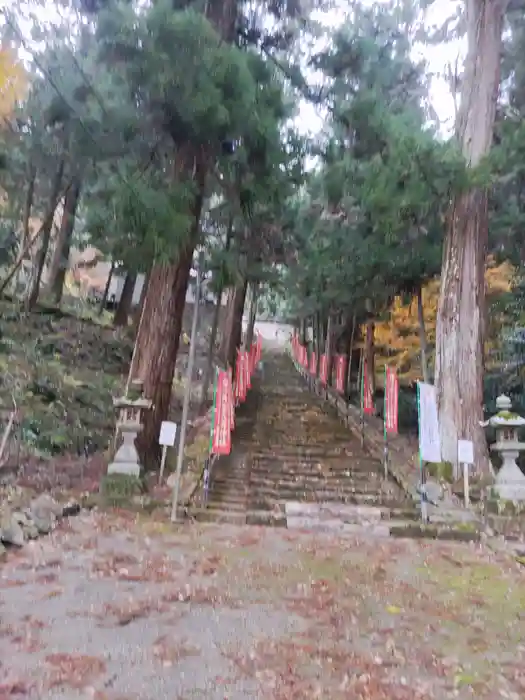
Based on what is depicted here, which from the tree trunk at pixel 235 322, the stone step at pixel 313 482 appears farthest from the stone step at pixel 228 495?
the tree trunk at pixel 235 322

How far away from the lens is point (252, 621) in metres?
4.11

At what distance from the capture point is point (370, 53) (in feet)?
32.2

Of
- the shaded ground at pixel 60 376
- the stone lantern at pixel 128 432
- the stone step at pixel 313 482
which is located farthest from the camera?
the shaded ground at pixel 60 376

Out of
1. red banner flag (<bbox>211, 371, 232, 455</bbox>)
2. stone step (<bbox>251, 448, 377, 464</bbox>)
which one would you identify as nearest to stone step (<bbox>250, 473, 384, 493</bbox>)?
stone step (<bbox>251, 448, 377, 464</bbox>)

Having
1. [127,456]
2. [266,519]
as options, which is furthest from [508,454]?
[127,456]

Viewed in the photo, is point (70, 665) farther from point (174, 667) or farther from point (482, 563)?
point (482, 563)

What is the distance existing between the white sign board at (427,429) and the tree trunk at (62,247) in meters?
12.2

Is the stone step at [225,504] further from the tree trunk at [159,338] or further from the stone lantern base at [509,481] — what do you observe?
the stone lantern base at [509,481]

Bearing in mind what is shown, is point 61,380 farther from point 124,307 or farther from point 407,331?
point 407,331

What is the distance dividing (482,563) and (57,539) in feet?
14.6

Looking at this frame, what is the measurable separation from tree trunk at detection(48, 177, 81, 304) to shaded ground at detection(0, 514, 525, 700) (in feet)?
40.8

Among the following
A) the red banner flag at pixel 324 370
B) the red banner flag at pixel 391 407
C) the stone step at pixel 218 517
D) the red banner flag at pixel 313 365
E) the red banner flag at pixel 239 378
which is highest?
the red banner flag at pixel 313 365

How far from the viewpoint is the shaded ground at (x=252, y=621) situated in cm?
311

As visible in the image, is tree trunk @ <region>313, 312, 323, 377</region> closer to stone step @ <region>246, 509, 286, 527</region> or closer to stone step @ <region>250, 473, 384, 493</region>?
stone step @ <region>250, 473, 384, 493</region>
